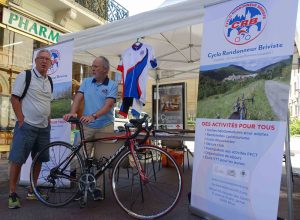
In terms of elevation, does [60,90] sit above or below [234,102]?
above

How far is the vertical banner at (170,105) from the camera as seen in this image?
949 centimetres

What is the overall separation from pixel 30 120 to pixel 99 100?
90cm

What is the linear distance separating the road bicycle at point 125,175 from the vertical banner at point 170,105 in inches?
194

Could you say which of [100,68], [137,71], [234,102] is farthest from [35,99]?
[234,102]

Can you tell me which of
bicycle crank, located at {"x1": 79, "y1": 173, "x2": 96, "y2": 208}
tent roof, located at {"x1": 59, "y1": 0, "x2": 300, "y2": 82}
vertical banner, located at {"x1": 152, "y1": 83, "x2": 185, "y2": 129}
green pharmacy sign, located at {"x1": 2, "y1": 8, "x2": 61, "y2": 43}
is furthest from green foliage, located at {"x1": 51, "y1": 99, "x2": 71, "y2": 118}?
green pharmacy sign, located at {"x1": 2, "y1": 8, "x2": 61, "y2": 43}

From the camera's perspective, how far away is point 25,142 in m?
4.36

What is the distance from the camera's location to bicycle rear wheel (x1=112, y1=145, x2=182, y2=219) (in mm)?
3799

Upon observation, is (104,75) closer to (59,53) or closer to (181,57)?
(59,53)

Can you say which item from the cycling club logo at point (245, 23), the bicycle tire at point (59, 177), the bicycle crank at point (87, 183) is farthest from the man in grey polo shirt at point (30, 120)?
the cycling club logo at point (245, 23)

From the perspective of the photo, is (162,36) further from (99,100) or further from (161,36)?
(99,100)

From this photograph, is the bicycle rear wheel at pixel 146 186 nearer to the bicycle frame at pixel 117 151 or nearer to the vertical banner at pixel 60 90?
the bicycle frame at pixel 117 151

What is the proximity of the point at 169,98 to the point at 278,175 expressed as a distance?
691cm

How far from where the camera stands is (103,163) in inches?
164

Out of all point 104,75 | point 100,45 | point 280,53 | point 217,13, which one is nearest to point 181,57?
point 100,45
